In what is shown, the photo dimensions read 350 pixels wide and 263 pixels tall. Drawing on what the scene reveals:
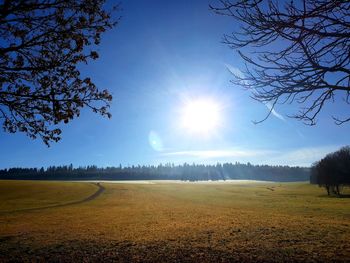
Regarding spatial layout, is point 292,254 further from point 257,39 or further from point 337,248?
point 257,39

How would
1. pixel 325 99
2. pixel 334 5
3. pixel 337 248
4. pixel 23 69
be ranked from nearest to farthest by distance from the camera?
pixel 334 5, pixel 325 99, pixel 23 69, pixel 337 248

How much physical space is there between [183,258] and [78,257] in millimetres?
3780

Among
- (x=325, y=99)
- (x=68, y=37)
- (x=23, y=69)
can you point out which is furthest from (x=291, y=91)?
(x=23, y=69)

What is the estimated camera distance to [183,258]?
40.1 ft

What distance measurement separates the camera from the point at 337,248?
13.2 meters

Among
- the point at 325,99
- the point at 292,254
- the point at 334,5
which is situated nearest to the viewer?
the point at 334,5

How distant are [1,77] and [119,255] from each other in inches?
288

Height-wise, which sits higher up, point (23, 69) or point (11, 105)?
point (23, 69)

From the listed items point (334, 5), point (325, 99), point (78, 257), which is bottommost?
A: point (78, 257)

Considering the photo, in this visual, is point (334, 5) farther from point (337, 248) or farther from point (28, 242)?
point (28, 242)

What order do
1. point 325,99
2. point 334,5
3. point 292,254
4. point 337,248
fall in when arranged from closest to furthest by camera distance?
point 334,5
point 325,99
point 292,254
point 337,248

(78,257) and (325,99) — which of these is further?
(78,257)

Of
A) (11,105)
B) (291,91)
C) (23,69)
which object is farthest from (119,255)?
(291,91)

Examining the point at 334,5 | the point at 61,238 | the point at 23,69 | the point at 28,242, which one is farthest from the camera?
the point at 61,238
